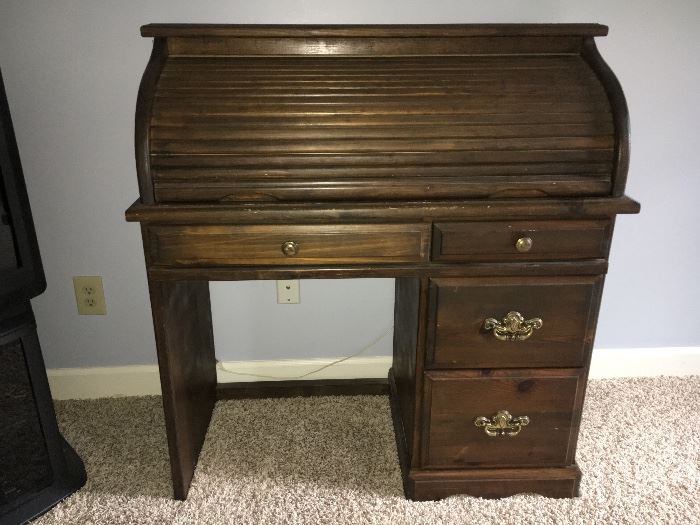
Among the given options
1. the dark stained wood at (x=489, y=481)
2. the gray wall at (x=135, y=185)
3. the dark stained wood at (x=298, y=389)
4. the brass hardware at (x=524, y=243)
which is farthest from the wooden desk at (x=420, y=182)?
the dark stained wood at (x=298, y=389)

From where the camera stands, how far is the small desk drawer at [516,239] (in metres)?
1.17

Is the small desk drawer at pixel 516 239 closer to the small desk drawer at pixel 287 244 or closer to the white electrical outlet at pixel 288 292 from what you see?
the small desk drawer at pixel 287 244

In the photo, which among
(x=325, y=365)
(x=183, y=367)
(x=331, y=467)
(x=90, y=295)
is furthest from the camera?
(x=325, y=365)

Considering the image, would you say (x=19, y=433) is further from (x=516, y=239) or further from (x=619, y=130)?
(x=619, y=130)

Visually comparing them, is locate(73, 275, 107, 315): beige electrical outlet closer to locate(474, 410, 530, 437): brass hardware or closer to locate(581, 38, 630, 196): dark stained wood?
locate(474, 410, 530, 437): brass hardware

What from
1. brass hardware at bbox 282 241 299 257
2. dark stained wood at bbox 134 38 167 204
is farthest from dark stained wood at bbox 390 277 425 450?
dark stained wood at bbox 134 38 167 204

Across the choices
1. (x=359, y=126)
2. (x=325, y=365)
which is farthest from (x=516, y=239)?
(x=325, y=365)

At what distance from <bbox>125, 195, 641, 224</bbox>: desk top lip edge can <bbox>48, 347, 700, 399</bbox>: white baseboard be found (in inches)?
31.5

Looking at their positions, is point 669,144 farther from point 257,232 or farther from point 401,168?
point 257,232

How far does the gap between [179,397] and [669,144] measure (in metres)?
1.48

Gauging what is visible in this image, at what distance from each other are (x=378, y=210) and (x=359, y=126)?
17cm

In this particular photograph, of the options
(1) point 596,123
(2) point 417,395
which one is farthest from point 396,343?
(1) point 596,123

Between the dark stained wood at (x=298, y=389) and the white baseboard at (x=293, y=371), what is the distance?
0.13 feet

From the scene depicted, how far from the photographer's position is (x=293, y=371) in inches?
72.4
